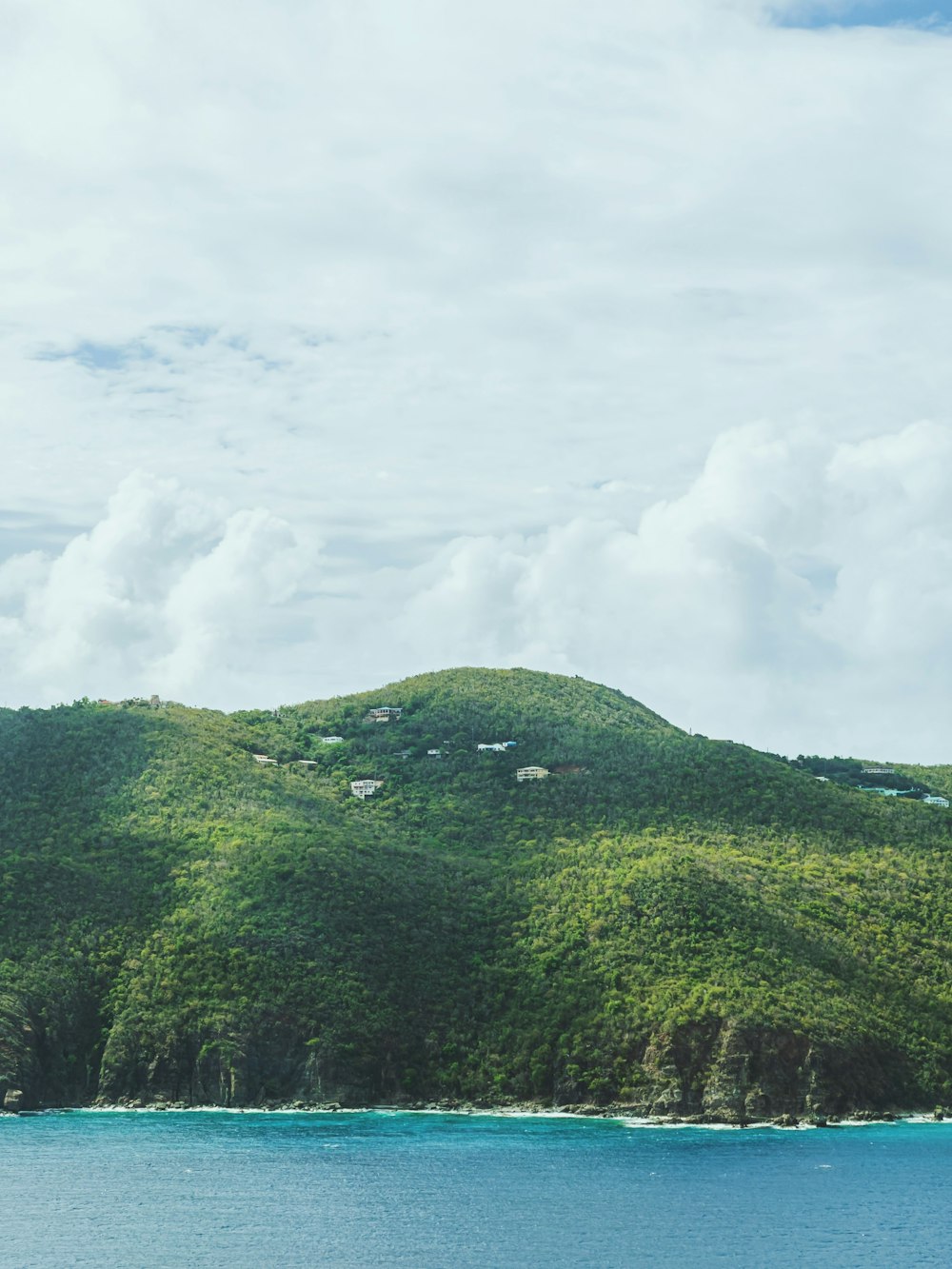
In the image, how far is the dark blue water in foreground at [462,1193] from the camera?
258 feet

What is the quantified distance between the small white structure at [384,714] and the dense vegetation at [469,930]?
1968cm

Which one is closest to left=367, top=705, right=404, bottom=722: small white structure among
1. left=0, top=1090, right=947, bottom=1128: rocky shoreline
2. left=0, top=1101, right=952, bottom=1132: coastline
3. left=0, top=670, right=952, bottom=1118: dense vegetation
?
left=0, top=670, right=952, bottom=1118: dense vegetation

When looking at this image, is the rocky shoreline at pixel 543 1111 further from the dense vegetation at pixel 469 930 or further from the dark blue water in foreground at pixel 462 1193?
the dark blue water in foreground at pixel 462 1193

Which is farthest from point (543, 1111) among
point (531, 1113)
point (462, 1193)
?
point (462, 1193)

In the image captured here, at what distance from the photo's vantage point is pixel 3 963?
413 feet

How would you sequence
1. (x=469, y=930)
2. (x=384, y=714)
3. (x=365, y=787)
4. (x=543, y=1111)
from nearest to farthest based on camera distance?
(x=543, y=1111) → (x=469, y=930) → (x=365, y=787) → (x=384, y=714)

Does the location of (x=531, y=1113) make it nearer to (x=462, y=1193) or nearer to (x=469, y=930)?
(x=469, y=930)

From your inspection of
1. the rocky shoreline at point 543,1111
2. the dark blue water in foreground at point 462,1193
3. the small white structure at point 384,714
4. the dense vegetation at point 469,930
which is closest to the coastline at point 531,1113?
the rocky shoreline at point 543,1111

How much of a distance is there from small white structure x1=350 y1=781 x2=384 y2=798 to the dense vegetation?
1.22m

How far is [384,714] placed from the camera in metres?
186

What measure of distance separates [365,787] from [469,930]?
1349 inches

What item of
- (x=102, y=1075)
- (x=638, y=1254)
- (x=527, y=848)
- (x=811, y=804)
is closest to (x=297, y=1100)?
(x=102, y=1075)

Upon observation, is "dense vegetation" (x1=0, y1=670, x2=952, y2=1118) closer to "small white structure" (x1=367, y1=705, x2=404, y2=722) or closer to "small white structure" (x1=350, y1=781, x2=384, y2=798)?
"small white structure" (x1=350, y1=781, x2=384, y2=798)

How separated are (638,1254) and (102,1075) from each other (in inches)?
2320
